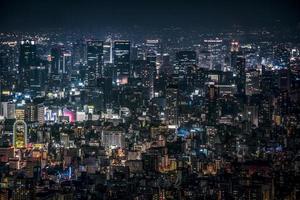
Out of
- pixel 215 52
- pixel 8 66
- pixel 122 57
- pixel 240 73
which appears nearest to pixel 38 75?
pixel 8 66

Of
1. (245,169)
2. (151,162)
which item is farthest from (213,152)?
(245,169)

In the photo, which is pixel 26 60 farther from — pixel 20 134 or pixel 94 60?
pixel 20 134

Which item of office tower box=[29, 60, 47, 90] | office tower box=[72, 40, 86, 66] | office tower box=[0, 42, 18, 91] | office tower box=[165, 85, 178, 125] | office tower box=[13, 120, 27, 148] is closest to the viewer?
office tower box=[13, 120, 27, 148]

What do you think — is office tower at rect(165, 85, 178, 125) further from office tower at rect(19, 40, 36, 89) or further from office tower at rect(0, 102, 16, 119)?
office tower at rect(19, 40, 36, 89)

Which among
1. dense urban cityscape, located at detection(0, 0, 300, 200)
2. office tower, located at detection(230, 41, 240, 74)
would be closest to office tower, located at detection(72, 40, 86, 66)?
dense urban cityscape, located at detection(0, 0, 300, 200)

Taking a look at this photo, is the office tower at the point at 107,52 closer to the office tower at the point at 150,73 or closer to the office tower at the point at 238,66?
the office tower at the point at 150,73
